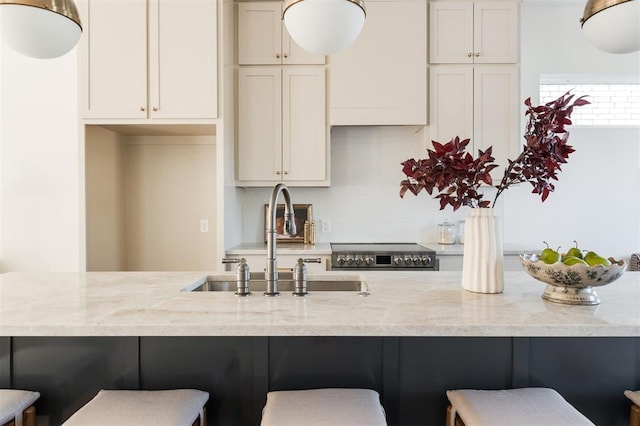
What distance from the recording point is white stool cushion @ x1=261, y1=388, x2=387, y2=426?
3.44 feet

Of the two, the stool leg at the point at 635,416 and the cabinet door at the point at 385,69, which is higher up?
the cabinet door at the point at 385,69

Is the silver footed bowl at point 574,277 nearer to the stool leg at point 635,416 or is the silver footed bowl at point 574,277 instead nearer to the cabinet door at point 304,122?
the stool leg at point 635,416

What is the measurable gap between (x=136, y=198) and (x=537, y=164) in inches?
122

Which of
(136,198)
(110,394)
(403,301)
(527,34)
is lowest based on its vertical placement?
(110,394)

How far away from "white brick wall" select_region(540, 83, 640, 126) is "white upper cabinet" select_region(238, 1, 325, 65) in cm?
230

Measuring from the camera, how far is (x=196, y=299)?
1386 mm

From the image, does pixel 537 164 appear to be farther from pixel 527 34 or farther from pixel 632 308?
pixel 527 34

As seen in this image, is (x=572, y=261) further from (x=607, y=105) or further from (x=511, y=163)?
(x=607, y=105)

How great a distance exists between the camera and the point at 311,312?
1.22 meters

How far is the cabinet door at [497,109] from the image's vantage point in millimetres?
3252

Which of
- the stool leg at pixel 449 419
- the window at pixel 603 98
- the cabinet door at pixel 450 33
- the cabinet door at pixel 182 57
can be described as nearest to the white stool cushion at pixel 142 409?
the stool leg at pixel 449 419

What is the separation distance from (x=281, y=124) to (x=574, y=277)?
8.05ft

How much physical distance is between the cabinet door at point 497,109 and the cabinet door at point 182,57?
203 centimetres

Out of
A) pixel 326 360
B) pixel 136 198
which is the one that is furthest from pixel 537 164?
pixel 136 198
